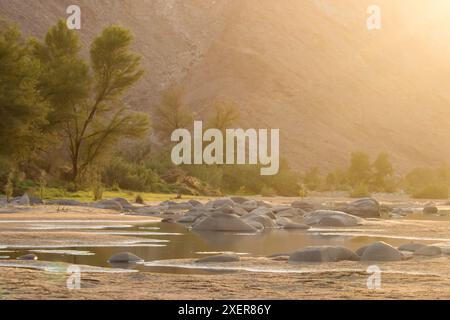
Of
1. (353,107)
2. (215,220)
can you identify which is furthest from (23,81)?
(353,107)

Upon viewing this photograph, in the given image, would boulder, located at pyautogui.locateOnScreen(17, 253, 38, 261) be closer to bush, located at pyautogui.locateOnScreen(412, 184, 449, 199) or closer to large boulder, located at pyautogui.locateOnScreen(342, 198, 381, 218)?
large boulder, located at pyautogui.locateOnScreen(342, 198, 381, 218)

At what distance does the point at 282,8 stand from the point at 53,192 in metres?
87.8

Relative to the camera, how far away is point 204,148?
6756 centimetres

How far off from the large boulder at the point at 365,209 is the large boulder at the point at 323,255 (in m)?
19.9

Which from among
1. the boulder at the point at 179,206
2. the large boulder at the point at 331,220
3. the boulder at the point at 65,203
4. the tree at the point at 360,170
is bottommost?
the large boulder at the point at 331,220

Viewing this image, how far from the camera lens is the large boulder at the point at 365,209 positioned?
34647 mm

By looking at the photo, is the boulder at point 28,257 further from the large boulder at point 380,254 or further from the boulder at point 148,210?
the boulder at point 148,210

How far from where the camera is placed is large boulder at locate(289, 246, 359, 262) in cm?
1441

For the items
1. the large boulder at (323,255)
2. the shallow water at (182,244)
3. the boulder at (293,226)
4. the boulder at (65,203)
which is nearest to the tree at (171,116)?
the boulder at (65,203)

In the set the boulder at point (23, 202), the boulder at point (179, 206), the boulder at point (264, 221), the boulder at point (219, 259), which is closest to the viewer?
the boulder at point (219, 259)

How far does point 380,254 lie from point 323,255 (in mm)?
1139

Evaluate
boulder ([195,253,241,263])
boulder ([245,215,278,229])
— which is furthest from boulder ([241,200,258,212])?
boulder ([195,253,241,263])
